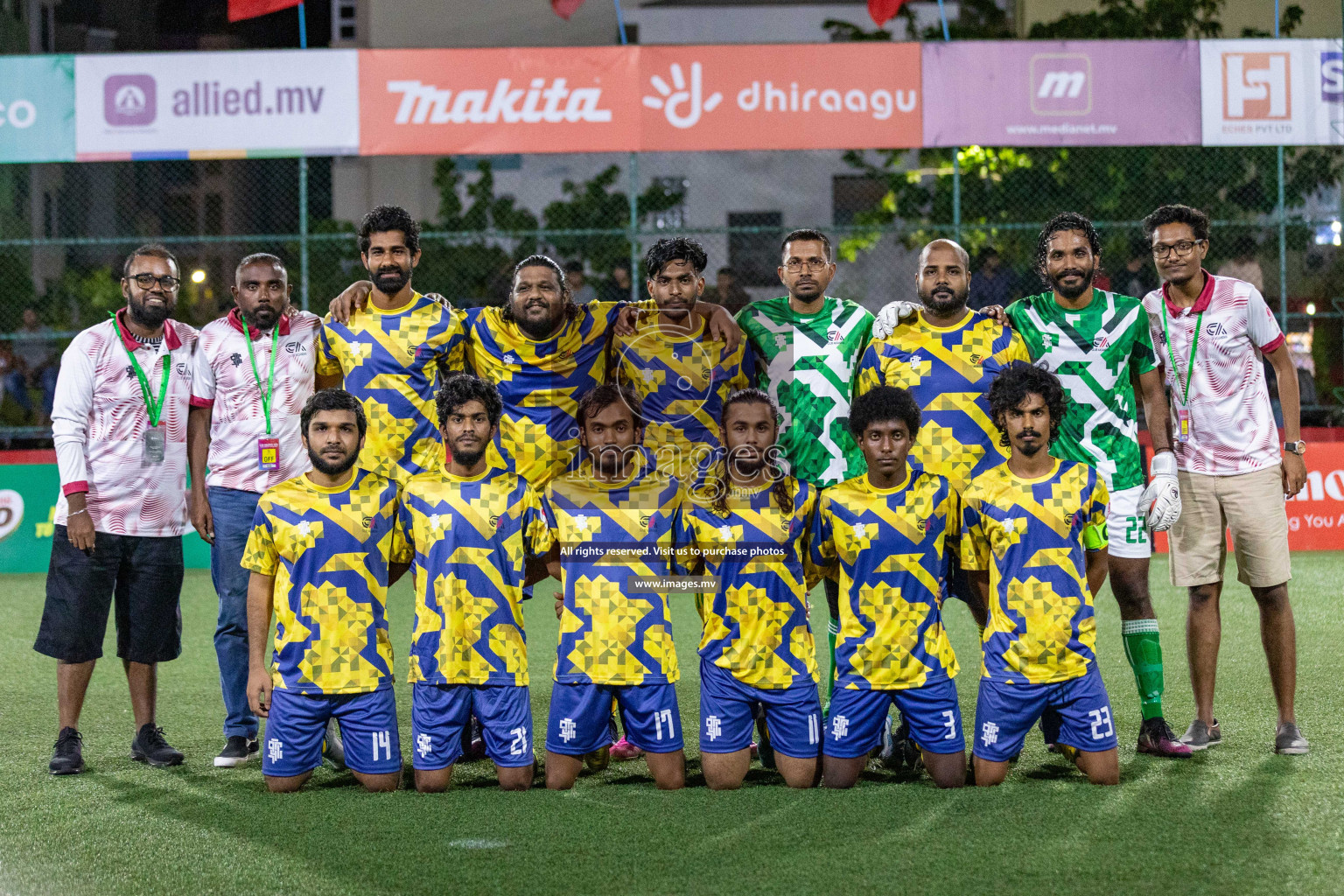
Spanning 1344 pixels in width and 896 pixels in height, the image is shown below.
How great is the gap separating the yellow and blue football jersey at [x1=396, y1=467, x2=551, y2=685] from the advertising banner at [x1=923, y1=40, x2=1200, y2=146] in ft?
29.3

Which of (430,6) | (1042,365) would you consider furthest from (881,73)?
(430,6)

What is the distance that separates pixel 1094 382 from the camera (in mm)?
5488

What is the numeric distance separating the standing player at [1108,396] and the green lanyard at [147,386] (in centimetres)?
A: 361

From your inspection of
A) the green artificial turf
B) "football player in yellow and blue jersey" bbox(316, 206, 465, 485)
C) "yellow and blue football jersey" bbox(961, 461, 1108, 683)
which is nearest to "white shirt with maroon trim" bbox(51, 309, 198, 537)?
"football player in yellow and blue jersey" bbox(316, 206, 465, 485)

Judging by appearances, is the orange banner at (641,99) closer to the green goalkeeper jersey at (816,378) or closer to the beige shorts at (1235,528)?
the green goalkeeper jersey at (816,378)

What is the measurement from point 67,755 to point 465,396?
2187 millimetres

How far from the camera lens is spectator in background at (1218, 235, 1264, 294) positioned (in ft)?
43.5

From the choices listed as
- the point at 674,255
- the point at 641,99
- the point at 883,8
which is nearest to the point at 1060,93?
the point at 883,8

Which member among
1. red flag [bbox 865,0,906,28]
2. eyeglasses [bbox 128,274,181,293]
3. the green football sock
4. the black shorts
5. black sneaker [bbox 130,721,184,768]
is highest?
red flag [bbox 865,0,906,28]

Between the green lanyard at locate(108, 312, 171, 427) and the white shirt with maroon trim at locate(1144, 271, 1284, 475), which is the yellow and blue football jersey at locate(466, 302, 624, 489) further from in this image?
the white shirt with maroon trim at locate(1144, 271, 1284, 475)

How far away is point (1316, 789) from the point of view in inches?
183

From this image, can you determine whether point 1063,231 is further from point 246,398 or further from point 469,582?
point 246,398

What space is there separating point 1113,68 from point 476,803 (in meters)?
10.7

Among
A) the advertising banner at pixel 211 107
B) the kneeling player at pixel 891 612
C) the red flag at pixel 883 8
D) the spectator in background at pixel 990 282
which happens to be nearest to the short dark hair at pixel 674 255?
the kneeling player at pixel 891 612
